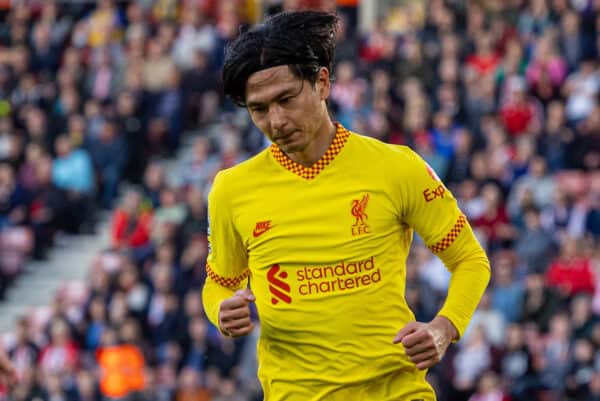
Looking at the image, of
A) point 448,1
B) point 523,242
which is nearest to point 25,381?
point 523,242

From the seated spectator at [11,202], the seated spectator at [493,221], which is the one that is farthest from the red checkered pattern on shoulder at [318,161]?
the seated spectator at [11,202]

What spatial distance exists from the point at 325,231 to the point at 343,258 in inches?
4.6

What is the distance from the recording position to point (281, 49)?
197 inches

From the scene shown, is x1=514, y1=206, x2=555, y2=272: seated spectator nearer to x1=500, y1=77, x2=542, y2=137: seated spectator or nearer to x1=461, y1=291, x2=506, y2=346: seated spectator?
x1=461, y1=291, x2=506, y2=346: seated spectator

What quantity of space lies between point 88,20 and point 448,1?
5.96 m

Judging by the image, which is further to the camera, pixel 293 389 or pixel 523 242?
pixel 523 242

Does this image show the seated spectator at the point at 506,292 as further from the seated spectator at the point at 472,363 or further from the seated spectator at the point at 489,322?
the seated spectator at the point at 472,363

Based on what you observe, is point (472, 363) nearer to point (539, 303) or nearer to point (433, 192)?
point (539, 303)

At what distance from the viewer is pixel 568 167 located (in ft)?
46.4

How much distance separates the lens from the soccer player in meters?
5.05

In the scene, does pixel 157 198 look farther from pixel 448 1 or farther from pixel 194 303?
pixel 448 1

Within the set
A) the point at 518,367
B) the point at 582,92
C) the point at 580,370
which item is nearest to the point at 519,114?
the point at 582,92

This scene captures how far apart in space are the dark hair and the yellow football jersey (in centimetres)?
32

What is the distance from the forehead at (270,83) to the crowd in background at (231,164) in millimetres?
6820
